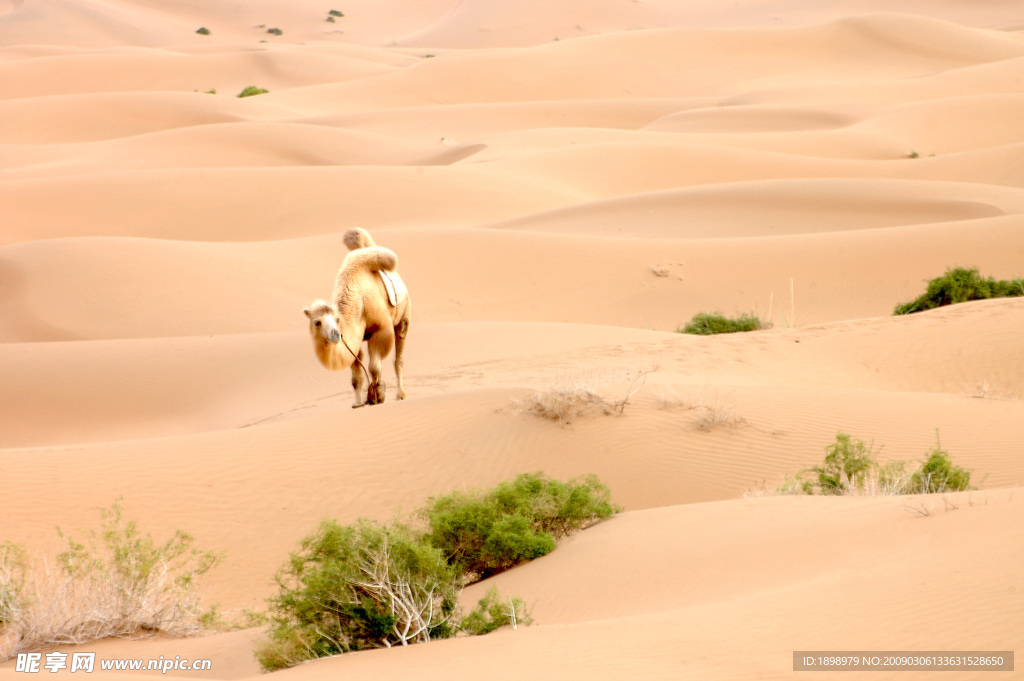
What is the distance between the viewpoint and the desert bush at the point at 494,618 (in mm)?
5273

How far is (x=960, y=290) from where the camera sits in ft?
54.6

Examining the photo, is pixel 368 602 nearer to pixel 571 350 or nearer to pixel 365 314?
pixel 365 314

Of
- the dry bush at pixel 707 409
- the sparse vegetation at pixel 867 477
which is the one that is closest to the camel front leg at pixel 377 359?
the dry bush at pixel 707 409

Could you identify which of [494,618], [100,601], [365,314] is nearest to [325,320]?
[365,314]

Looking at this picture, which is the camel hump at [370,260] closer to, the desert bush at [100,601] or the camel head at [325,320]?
the camel head at [325,320]

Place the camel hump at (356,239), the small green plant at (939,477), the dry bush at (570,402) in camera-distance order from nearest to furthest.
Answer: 1. the small green plant at (939,477)
2. the dry bush at (570,402)
3. the camel hump at (356,239)

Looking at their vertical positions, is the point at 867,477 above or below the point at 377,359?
below

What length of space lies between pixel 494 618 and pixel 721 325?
1253 centimetres

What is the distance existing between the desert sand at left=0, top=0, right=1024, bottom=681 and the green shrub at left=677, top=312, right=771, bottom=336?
4.90 feet

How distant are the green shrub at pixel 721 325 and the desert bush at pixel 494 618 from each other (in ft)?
39.5

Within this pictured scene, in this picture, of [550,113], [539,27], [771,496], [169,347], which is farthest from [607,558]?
[539,27]

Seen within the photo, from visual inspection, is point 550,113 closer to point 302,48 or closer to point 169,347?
point 302,48

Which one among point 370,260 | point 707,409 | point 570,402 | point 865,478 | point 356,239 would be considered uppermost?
point 356,239

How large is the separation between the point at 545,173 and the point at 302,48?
4192 centimetres
